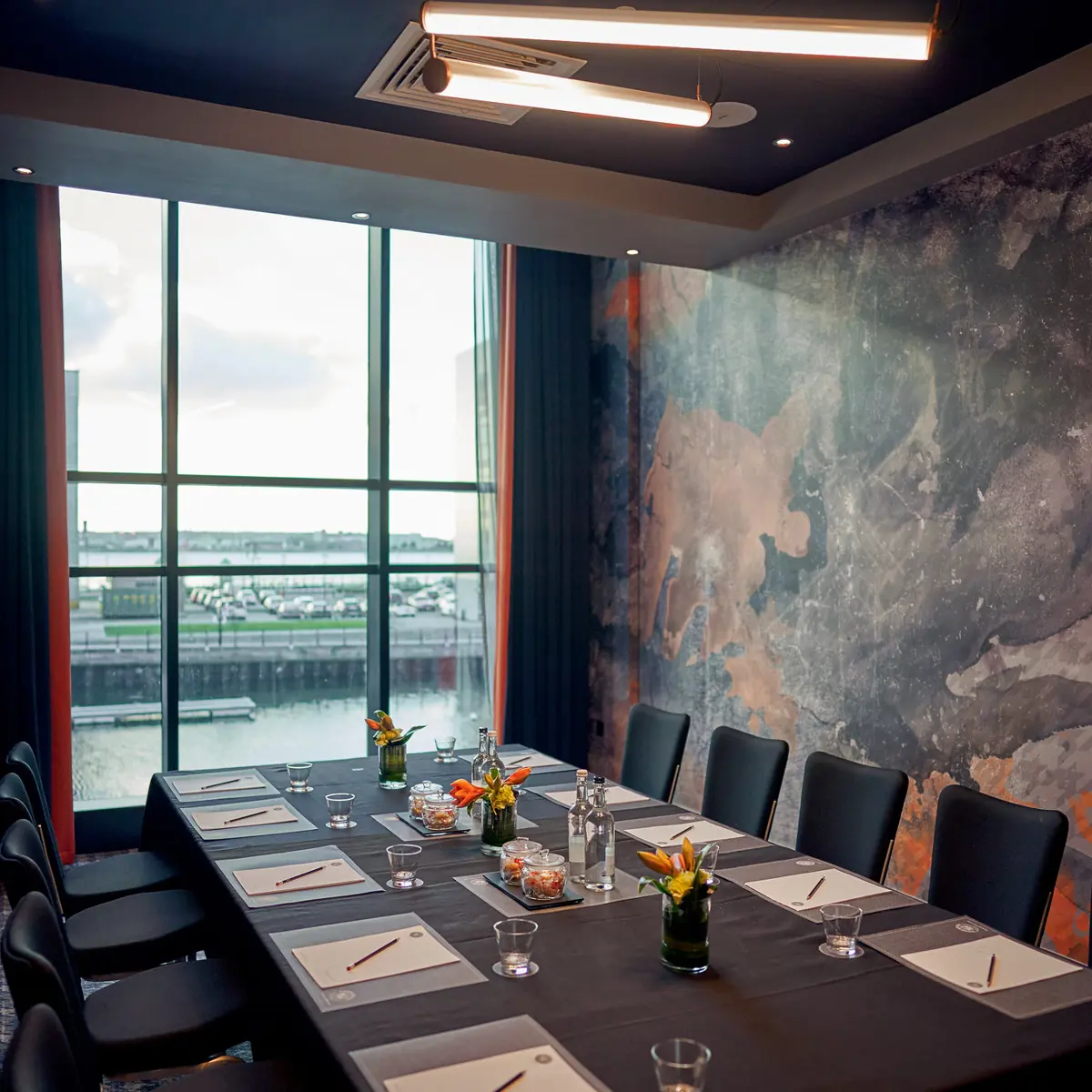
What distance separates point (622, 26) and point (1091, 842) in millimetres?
3197

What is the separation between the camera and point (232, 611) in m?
6.37

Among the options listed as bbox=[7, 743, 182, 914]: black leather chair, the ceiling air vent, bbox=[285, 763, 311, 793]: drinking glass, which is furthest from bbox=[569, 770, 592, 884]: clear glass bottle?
the ceiling air vent

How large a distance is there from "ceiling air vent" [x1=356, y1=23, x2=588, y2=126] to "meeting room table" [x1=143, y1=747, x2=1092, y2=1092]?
8.41ft

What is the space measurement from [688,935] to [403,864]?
2.81 feet

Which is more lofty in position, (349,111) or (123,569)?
(349,111)

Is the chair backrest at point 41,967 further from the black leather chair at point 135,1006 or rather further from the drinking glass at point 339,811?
the drinking glass at point 339,811

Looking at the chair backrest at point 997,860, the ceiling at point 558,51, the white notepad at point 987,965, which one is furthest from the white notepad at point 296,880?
the ceiling at point 558,51

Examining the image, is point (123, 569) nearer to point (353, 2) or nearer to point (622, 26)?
point (353, 2)

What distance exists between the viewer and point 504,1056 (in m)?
1.84

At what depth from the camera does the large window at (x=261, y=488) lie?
238 inches

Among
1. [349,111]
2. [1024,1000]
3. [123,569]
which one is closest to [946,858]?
[1024,1000]

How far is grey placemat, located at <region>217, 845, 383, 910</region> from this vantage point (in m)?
2.65

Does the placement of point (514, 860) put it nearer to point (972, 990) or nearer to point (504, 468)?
point (972, 990)

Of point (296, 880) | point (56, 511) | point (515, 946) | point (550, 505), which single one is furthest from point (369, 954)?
point (550, 505)
